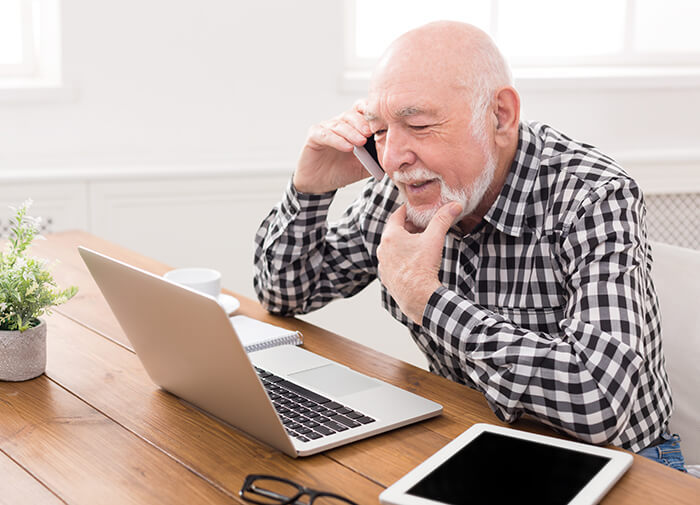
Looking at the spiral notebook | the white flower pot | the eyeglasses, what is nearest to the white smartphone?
the spiral notebook

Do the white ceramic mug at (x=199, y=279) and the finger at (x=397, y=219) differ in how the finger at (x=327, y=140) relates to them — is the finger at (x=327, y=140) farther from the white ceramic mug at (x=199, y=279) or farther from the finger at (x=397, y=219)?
the white ceramic mug at (x=199, y=279)

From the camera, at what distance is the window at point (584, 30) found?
321cm

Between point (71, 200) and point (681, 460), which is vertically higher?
point (71, 200)

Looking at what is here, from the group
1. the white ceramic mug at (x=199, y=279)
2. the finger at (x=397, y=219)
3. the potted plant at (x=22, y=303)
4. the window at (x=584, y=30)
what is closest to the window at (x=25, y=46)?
the window at (x=584, y=30)

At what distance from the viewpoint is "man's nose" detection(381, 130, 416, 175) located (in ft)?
4.42

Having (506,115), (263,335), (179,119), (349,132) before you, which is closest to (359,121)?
(349,132)

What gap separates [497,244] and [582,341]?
0.32 meters

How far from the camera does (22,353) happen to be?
1.20 m

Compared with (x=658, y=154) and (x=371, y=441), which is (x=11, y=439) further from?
(x=658, y=154)

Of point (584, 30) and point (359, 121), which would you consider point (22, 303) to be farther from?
point (584, 30)

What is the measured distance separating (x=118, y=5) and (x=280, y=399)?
192 cm

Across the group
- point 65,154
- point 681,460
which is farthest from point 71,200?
point 681,460

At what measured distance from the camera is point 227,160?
113 inches

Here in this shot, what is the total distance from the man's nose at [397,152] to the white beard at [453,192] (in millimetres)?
20
